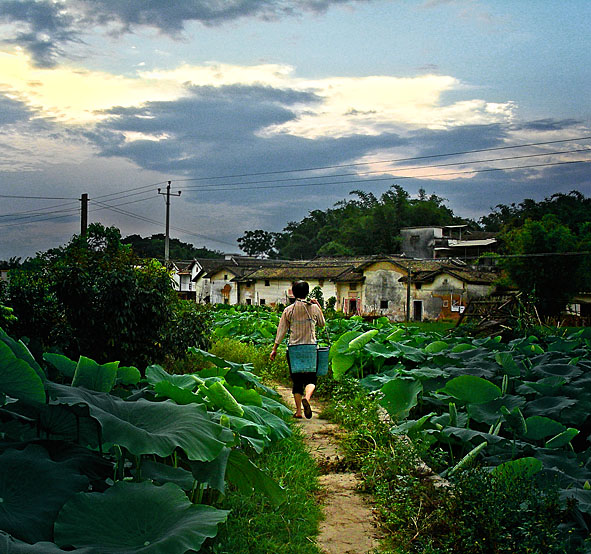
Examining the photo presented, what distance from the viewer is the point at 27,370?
2779 mm

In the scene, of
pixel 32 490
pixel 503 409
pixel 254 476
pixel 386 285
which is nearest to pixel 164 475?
pixel 254 476

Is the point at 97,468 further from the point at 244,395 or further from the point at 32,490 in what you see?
the point at 244,395

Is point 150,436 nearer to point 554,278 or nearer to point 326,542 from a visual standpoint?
point 326,542

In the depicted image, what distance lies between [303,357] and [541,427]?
2.85 meters

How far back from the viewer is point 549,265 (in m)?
35.1

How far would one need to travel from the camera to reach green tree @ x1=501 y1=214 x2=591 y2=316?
34.5 m

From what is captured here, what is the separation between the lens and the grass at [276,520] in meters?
3.61

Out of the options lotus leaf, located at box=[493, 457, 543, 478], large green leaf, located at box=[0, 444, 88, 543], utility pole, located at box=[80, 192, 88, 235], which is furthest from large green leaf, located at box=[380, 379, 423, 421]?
utility pole, located at box=[80, 192, 88, 235]

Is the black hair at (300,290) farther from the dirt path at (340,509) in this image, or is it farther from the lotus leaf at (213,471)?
the lotus leaf at (213,471)

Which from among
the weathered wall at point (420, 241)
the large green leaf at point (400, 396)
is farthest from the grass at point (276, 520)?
the weathered wall at point (420, 241)

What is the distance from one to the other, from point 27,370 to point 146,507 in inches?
29.3

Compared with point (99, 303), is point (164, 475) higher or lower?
lower

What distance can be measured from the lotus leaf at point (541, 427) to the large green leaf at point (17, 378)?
12.0ft

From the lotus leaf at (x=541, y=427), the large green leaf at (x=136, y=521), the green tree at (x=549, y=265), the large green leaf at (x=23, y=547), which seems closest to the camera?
the large green leaf at (x=23, y=547)
